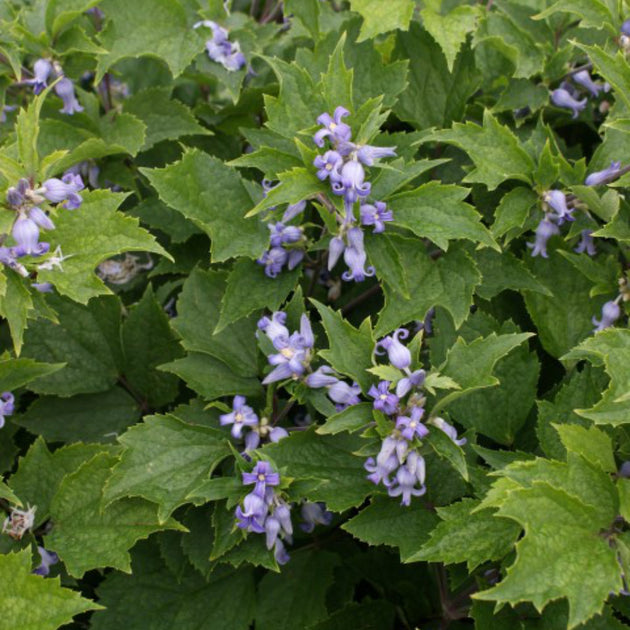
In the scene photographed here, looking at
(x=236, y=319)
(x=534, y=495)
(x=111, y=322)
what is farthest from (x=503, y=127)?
(x=111, y=322)

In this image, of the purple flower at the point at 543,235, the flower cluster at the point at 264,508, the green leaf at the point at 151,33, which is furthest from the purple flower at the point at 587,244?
the green leaf at the point at 151,33

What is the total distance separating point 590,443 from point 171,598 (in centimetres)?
168

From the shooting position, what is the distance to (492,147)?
10.0ft

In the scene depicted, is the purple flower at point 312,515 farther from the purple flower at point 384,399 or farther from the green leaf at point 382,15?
→ the green leaf at point 382,15

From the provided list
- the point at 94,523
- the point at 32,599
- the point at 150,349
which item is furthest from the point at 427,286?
the point at 32,599

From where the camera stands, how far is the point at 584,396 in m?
2.86

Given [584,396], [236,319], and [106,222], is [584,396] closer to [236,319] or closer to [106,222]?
[236,319]

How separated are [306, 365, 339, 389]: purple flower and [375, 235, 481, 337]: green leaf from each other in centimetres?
21

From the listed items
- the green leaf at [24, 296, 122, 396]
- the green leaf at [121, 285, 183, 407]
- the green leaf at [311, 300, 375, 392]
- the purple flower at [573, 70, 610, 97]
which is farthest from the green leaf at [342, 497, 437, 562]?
the purple flower at [573, 70, 610, 97]

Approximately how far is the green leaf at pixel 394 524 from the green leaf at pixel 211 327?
0.69 m

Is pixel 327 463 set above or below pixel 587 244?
below

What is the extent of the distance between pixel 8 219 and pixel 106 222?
357 mm

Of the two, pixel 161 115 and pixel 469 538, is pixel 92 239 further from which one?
pixel 469 538

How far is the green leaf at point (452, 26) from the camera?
3262 millimetres
